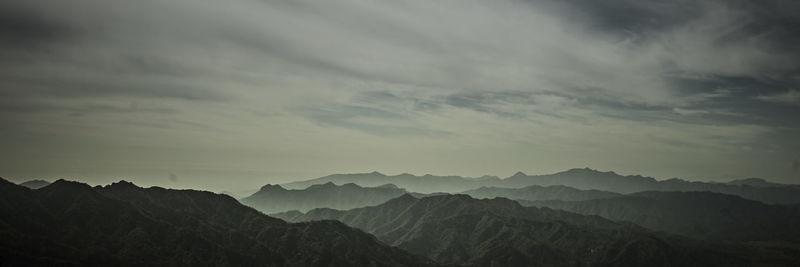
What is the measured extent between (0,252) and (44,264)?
1901 centimetres

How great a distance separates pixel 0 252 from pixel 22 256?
8.63 meters

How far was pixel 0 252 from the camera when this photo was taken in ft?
641

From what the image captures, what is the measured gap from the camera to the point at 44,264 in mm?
198125

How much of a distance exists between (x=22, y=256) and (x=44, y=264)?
1053cm

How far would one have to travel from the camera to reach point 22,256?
649 feet
